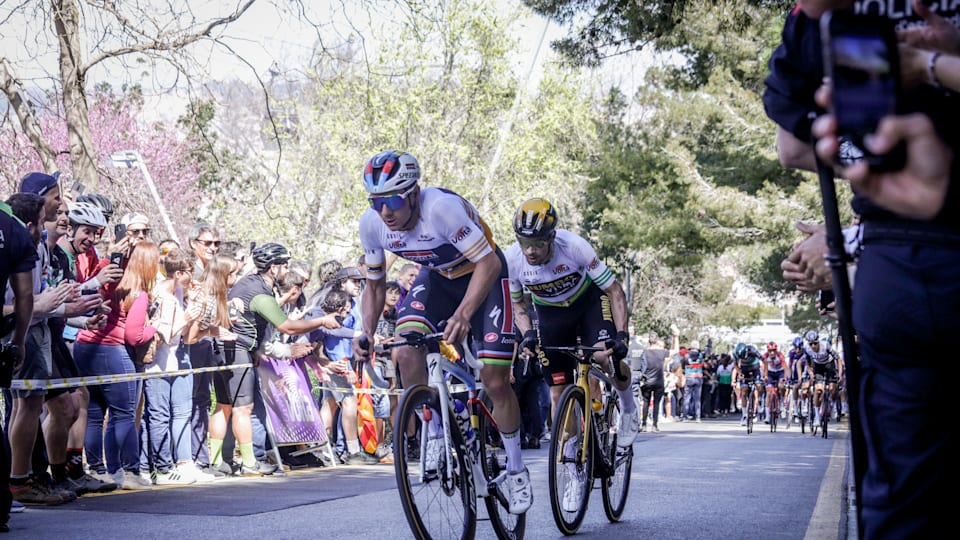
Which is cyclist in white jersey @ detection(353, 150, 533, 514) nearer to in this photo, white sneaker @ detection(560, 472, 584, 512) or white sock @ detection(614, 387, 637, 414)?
white sneaker @ detection(560, 472, 584, 512)

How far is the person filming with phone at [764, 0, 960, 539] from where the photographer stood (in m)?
2.55

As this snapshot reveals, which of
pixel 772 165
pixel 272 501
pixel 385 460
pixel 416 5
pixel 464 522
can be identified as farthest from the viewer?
pixel 772 165

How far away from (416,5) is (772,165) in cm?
2268

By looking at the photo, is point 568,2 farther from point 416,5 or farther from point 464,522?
point 464,522

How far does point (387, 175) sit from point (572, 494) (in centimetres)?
243

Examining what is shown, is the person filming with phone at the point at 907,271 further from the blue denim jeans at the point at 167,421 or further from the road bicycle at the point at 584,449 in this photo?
the blue denim jeans at the point at 167,421

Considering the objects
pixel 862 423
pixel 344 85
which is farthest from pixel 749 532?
pixel 344 85

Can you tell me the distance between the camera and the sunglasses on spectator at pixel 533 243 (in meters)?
8.39

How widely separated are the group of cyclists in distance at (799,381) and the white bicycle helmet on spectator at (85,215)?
→ 18.7 m

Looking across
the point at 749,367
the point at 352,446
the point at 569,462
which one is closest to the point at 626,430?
the point at 569,462

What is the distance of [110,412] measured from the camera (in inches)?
398

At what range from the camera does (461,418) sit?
6625 millimetres

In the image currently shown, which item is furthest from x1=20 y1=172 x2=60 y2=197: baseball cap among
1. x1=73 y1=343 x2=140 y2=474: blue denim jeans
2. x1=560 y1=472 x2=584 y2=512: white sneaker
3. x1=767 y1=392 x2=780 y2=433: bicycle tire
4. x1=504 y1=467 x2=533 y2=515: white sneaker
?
x1=767 y1=392 x2=780 y2=433: bicycle tire

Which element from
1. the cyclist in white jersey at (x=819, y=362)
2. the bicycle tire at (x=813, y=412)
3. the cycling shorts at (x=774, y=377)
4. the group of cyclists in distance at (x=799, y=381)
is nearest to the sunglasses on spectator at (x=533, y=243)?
the group of cyclists in distance at (x=799, y=381)
